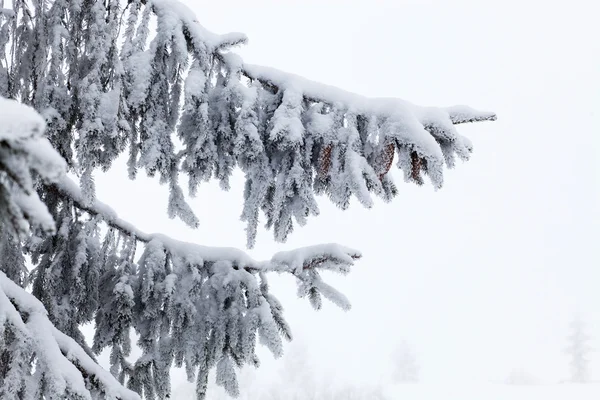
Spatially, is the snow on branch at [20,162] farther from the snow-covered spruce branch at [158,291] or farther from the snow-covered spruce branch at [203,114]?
the snow-covered spruce branch at [158,291]

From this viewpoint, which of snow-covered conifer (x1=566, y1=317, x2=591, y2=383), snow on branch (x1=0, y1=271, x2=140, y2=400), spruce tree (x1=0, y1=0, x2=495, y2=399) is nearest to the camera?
snow on branch (x1=0, y1=271, x2=140, y2=400)

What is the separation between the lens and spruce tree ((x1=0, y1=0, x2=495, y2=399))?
213 centimetres

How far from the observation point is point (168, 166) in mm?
2455

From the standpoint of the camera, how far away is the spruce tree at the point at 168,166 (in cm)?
213

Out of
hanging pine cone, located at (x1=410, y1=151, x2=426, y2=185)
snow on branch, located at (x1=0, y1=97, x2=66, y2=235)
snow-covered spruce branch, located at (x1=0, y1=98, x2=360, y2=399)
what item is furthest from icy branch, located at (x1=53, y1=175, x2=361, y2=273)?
snow on branch, located at (x1=0, y1=97, x2=66, y2=235)

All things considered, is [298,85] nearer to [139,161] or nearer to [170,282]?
[139,161]

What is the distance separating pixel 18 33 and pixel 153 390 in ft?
5.80

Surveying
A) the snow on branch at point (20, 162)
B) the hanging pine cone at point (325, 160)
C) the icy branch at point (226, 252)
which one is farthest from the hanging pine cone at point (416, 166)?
the snow on branch at point (20, 162)

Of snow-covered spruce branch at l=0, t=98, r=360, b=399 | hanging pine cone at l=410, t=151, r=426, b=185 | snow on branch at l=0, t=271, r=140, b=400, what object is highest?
hanging pine cone at l=410, t=151, r=426, b=185

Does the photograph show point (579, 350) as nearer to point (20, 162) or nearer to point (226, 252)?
point (226, 252)

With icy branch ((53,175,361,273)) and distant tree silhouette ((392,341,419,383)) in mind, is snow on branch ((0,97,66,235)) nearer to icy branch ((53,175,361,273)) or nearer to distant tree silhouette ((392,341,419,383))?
icy branch ((53,175,361,273))

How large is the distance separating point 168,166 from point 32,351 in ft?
3.15

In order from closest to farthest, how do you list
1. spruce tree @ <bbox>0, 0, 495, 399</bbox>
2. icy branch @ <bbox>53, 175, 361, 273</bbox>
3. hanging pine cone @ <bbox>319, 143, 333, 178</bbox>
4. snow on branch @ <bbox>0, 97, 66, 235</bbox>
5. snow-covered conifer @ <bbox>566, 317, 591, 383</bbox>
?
snow on branch @ <bbox>0, 97, 66, 235</bbox> < spruce tree @ <bbox>0, 0, 495, 399</bbox> < hanging pine cone @ <bbox>319, 143, 333, 178</bbox> < icy branch @ <bbox>53, 175, 361, 273</bbox> < snow-covered conifer @ <bbox>566, 317, 591, 383</bbox>

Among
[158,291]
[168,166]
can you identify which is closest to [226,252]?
[158,291]
